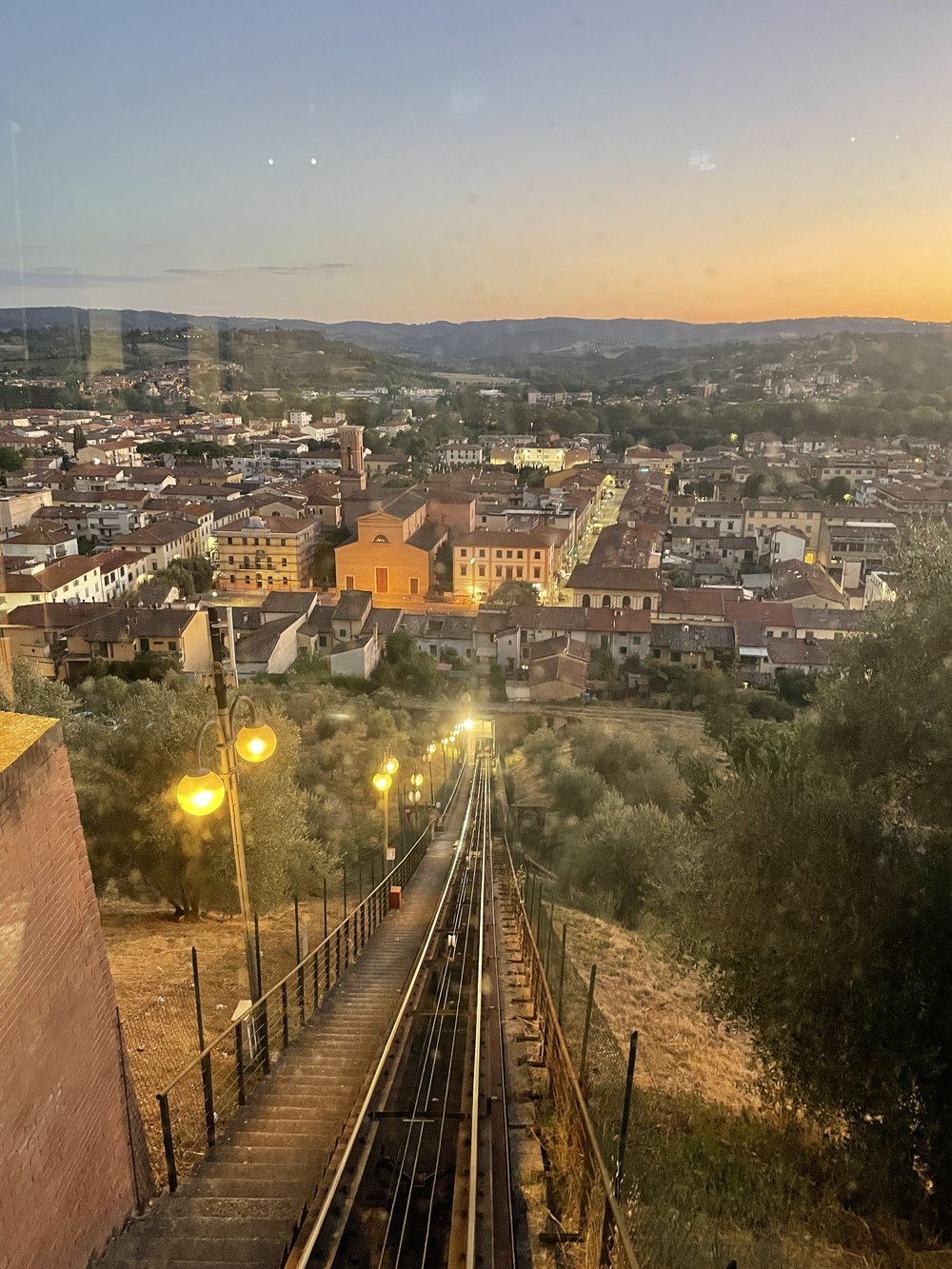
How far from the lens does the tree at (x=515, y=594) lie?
111ft

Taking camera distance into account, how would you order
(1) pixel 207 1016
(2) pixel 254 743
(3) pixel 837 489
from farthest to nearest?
1. (3) pixel 837 489
2. (1) pixel 207 1016
3. (2) pixel 254 743

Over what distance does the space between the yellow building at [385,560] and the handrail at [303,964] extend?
1647 cm

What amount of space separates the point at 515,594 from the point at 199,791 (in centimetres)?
3067

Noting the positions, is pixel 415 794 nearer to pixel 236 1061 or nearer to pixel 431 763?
pixel 431 763

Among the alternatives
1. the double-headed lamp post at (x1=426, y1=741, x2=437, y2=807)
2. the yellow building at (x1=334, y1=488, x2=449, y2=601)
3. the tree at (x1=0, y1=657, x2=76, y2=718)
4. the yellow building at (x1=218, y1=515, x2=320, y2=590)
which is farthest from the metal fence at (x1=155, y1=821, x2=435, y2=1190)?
the yellow building at (x1=218, y1=515, x2=320, y2=590)

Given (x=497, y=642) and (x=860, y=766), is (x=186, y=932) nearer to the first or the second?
(x=860, y=766)

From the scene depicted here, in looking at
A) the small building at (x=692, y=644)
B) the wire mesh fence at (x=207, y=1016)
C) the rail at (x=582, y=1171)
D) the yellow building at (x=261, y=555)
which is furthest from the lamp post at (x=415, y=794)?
the yellow building at (x=261, y=555)

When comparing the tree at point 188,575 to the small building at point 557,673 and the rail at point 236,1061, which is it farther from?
the rail at point 236,1061

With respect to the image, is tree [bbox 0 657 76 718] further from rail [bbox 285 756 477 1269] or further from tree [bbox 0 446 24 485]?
tree [bbox 0 446 24 485]

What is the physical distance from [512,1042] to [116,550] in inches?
1321

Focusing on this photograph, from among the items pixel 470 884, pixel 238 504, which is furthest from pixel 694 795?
pixel 238 504

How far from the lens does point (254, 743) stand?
4258mm

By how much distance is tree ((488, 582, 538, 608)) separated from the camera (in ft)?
111

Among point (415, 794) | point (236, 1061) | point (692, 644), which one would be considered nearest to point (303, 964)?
point (236, 1061)
